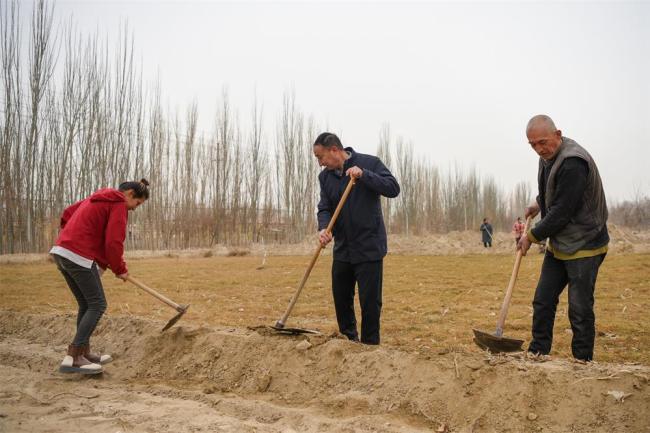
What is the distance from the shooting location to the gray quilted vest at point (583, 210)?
3654 mm

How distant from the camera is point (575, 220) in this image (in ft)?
12.2

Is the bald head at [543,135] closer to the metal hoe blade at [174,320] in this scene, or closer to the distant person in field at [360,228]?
the distant person in field at [360,228]

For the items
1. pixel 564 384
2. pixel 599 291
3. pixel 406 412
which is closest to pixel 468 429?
pixel 406 412

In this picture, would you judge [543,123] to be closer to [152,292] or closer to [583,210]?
[583,210]

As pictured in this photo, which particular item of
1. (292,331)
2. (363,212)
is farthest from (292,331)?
(363,212)

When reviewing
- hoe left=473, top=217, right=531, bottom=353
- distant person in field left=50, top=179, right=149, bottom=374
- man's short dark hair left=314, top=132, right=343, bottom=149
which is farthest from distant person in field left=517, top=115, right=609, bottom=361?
distant person in field left=50, top=179, right=149, bottom=374

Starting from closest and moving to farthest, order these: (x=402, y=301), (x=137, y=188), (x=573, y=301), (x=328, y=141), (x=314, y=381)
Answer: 1. (x=573, y=301)
2. (x=314, y=381)
3. (x=328, y=141)
4. (x=137, y=188)
5. (x=402, y=301)

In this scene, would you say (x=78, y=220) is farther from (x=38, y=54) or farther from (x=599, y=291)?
(x=38, y=54)

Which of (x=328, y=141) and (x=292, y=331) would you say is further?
(x=292, y=331)

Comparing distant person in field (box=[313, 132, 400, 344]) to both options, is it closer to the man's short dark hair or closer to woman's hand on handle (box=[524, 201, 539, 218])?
the man's short dark hair

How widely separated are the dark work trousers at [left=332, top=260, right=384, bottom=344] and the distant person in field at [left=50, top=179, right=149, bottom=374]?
1.88 metres

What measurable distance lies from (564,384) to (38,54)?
20.1 meters

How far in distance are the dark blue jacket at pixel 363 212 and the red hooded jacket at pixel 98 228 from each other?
1.83m

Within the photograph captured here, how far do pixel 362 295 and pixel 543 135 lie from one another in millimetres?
1858
